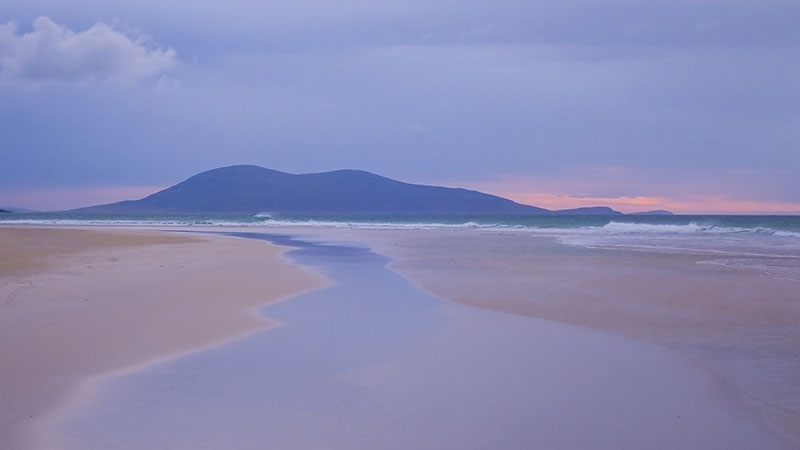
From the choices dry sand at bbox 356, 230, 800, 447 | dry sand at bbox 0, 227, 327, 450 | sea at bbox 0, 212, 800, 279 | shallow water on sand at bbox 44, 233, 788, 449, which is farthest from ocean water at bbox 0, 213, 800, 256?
shallow water on sand at bbox 44, 233, 788, 449

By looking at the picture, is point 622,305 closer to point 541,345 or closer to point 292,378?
point 541,345

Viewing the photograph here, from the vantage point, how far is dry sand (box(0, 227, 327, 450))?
5.93 meters

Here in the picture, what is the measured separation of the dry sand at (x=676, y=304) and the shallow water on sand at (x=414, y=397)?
401 mm

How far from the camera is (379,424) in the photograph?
16.6 feet

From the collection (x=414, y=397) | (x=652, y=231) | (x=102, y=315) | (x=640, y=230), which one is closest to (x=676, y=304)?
(x=414, y=397)

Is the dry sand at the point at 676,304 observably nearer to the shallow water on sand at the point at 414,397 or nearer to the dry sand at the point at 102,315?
the shallow water on sand at the point at 414,397

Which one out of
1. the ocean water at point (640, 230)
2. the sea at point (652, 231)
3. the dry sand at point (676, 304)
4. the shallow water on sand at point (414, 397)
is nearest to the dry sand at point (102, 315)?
the shallow water on sand at point (414, 397)

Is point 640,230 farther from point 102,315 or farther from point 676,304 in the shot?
point 102,315

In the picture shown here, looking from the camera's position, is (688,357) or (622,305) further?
(622,305)

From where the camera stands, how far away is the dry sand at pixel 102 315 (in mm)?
5926

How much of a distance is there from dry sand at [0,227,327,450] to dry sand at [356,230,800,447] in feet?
11.1

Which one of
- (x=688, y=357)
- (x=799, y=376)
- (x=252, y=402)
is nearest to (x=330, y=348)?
(x=252, y=402)

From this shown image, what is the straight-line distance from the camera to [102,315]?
30.7 ft

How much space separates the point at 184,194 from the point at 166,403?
201381mm
